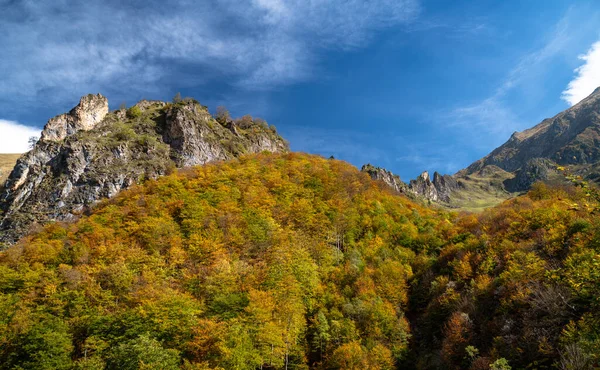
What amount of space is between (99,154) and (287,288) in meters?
91.1

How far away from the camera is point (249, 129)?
16825 cm

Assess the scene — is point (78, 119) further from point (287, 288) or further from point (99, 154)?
point (287, 288)

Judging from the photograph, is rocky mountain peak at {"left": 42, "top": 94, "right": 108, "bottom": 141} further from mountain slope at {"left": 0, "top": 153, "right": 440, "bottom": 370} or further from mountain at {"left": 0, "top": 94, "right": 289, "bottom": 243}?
mountain slope at {"left": 0, "top": 153, "right": 440, "bottom": 370}

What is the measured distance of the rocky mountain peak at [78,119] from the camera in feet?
434

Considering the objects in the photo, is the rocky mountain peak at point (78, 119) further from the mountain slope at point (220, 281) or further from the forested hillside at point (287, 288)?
the forested hillside at point (287, 288)

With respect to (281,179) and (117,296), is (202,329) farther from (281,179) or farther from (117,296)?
(281,179)

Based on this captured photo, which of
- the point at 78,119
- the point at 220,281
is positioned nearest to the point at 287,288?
the point at 220,281

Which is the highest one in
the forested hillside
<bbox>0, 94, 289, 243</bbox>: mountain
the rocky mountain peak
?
the rocky mountain peak

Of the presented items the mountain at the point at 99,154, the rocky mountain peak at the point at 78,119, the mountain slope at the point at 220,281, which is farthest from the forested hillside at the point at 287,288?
the rocky mountain peak at the point at 78,119

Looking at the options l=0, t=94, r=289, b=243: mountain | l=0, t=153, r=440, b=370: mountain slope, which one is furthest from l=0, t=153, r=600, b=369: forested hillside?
l=0, t=94, r=289, b=243: mountain

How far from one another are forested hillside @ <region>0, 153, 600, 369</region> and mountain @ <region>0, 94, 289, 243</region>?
3152cm

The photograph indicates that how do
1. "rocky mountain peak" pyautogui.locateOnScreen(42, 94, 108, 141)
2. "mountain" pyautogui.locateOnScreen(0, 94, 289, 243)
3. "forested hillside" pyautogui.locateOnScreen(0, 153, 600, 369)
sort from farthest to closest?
1. "rocky mountain peak" pyautogui.locateOnScreen(42, 94, 108, 141)
2. "mountain" pyautogui.locateOnScreen(0, 94, 289, 243)
3. "forested hillside" pyautogui.locateOnScreen(0, 153, 600, 369)

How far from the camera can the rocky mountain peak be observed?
5212 inches

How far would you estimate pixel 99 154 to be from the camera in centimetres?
11381
